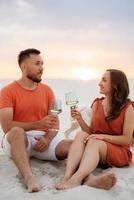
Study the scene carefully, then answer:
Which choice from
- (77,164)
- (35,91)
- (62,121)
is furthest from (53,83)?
(77,164)

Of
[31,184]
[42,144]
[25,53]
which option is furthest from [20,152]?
[25,53]

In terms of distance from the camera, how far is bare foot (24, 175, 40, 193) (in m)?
4.23

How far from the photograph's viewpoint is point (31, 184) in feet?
14.1

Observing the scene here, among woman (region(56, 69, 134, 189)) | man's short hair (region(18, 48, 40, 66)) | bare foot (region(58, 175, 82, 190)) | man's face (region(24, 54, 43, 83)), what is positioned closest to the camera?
bare foot (region(58, 175, 82, 190))

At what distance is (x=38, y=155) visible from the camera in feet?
17.7

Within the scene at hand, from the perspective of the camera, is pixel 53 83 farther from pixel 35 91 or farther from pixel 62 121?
pixel 35 91

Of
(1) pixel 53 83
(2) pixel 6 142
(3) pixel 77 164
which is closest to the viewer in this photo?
(3) pixel 77 164

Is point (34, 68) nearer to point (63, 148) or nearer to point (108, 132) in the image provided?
point (63, 148)

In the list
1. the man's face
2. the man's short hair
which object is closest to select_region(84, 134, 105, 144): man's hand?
the man's face

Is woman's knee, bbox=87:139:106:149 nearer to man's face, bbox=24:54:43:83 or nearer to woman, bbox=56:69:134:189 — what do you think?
woman, bbox=56:69:134:189

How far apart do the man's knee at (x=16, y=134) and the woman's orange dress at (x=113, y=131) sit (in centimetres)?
98

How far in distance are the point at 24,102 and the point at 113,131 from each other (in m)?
1.18

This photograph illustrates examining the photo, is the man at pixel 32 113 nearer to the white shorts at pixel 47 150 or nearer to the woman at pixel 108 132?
the white shorts at pixel 47 150

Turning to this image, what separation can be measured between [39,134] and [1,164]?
0.61m
